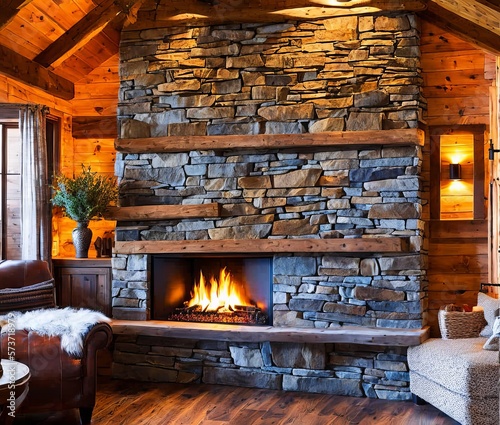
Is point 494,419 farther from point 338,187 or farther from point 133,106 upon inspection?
point 133,106

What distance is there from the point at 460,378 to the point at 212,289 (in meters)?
2.34

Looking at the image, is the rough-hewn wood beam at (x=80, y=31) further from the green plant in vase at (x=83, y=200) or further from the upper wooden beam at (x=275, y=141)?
the green plant in vase at (x=83, y=200)

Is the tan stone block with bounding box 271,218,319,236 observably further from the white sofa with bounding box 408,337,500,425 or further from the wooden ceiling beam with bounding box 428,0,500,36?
the wooden ceiling beam with bounding box 428,0,500,36


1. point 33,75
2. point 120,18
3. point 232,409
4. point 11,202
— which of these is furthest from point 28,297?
point 120,18

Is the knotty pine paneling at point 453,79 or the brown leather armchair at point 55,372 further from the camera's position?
the knotty pine paneling at point 453,79

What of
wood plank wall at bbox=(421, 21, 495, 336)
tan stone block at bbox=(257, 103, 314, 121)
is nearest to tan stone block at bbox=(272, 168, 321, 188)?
tan stone block at bbox=(257, 103, 314, 121)

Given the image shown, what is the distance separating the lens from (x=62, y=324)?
4.36 metres

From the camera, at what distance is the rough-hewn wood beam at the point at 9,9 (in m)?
4.49

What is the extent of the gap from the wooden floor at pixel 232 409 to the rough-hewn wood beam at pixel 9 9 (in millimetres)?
2723

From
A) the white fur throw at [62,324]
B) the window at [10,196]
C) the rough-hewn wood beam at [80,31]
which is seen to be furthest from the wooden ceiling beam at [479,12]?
the window at [10,196]

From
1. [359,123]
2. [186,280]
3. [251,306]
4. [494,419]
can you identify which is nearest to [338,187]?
[359,123]

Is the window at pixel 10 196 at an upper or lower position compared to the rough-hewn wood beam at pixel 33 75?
lower

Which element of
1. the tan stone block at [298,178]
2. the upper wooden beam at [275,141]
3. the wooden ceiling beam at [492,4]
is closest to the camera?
the wooden ceiling beam at [492,4]

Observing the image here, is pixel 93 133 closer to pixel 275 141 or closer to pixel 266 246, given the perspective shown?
pixel 275 141
